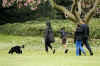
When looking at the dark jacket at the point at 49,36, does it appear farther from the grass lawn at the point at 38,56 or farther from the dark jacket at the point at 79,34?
the dark jacket at the point at 79,34

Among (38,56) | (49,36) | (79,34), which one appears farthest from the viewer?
(49,36)

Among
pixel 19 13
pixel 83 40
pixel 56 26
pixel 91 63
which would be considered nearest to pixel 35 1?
pixel 56 26

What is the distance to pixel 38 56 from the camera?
17312mm

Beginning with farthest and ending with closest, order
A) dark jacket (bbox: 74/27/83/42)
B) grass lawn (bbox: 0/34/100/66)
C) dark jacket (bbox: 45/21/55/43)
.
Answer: dark jacket (bbox: 45/21/55/43), dark jacket (bbox: 74/27/83/42), grass lawn (bbox: 0/34/100/66)

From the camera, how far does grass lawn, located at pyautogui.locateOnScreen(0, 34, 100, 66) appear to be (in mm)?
13656

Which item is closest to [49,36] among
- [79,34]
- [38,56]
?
[38,56]

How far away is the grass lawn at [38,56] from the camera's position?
13656 mm

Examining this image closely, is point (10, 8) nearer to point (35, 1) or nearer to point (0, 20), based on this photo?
point (0, 20)

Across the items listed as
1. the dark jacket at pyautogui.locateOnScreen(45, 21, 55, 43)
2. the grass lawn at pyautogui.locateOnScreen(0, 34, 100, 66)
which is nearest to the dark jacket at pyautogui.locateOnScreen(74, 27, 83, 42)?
the grass lawn at pyautogui.locateOnScreen(0, 34, 100, 66)

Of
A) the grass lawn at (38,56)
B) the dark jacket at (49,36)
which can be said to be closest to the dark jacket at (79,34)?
the grass lawn at (38,56)

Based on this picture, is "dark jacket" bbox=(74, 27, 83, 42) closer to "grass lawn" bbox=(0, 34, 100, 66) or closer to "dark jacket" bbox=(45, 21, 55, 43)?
"grass lawn" bbox=(0, 34, 100, 66)

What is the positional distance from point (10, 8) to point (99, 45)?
17.0 meters

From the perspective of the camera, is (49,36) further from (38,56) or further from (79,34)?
(79,34)

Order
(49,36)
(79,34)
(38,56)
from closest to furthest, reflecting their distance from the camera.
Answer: (79,34) → (38,56) → (49,36)
